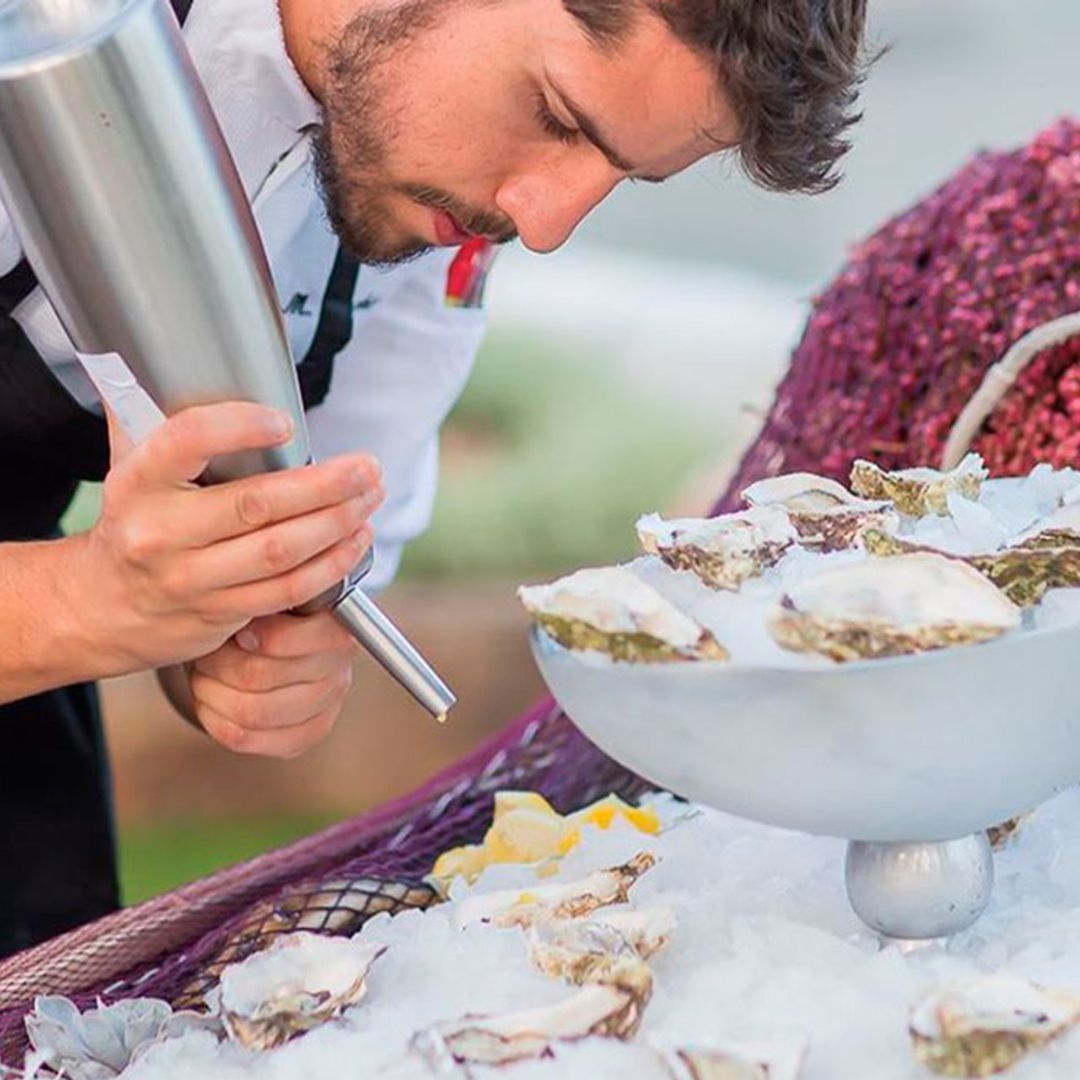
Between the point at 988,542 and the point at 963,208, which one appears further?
the point at 963,208

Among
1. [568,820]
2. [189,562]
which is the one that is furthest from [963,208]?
[189,562]

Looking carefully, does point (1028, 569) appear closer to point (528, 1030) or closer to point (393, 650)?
point (528, 1030)

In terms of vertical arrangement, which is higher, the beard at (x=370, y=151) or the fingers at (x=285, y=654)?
the beard at (x=370, y=151)

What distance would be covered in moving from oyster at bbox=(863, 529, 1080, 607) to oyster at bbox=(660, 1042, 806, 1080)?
175 millimetres

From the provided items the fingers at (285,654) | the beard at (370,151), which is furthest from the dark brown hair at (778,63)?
the fingers at (285,654)

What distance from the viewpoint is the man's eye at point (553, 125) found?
3.08ft

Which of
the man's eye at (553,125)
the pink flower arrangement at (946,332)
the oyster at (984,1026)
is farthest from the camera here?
the pink flower arrangement at (946,332)

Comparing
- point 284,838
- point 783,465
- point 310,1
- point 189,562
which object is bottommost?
point 284,838

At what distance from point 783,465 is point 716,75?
358 millimetres

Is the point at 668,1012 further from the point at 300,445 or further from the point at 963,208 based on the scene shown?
the point at 963,208

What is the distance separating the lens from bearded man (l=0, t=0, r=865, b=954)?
80cm

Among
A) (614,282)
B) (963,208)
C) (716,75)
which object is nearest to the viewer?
(716,75)

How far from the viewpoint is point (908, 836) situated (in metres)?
0.68

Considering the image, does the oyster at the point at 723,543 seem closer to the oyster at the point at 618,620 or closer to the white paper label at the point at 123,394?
the oyster at the point at 618,620
